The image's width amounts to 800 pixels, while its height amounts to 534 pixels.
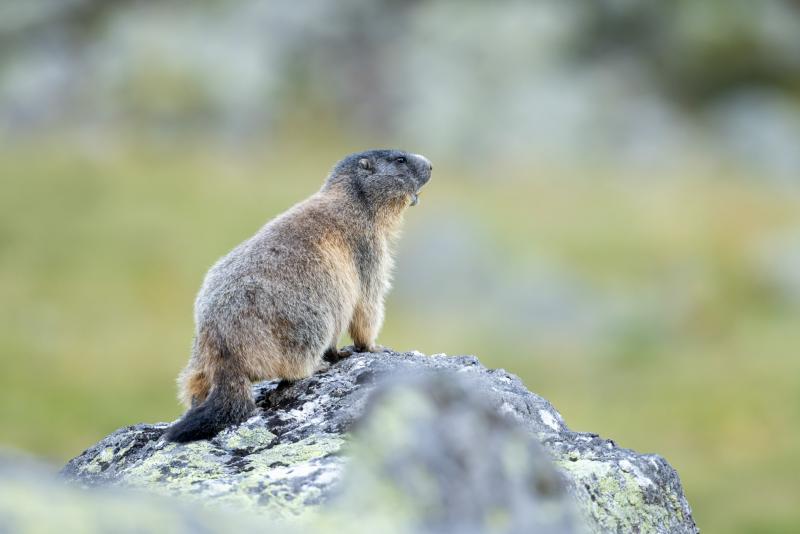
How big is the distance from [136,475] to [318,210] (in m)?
4.57

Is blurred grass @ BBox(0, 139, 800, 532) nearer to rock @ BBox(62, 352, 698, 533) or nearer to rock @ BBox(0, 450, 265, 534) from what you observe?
rock @ BBox(62, 352, 698, 533)

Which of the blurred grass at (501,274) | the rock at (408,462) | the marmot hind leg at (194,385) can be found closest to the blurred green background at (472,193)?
the blurred grass at (501,274)

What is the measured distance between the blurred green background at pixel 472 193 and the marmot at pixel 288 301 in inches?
700

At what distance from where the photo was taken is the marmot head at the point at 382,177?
12516mm

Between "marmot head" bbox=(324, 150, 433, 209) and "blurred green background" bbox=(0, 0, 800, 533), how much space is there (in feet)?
56.5

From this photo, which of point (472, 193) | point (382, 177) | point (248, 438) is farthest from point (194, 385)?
point (472, 193)

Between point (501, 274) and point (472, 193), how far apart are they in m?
9.44

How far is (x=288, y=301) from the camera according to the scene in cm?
1017

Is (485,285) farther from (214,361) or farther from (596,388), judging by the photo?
(214,361)

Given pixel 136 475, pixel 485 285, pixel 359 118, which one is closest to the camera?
pixel 136 475

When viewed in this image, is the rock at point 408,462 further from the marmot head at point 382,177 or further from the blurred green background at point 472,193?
the blurred green background at point 472,193

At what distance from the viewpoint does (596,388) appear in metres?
35.8

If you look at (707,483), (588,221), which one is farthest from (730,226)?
(707,483)

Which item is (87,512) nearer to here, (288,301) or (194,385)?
(194,385)
